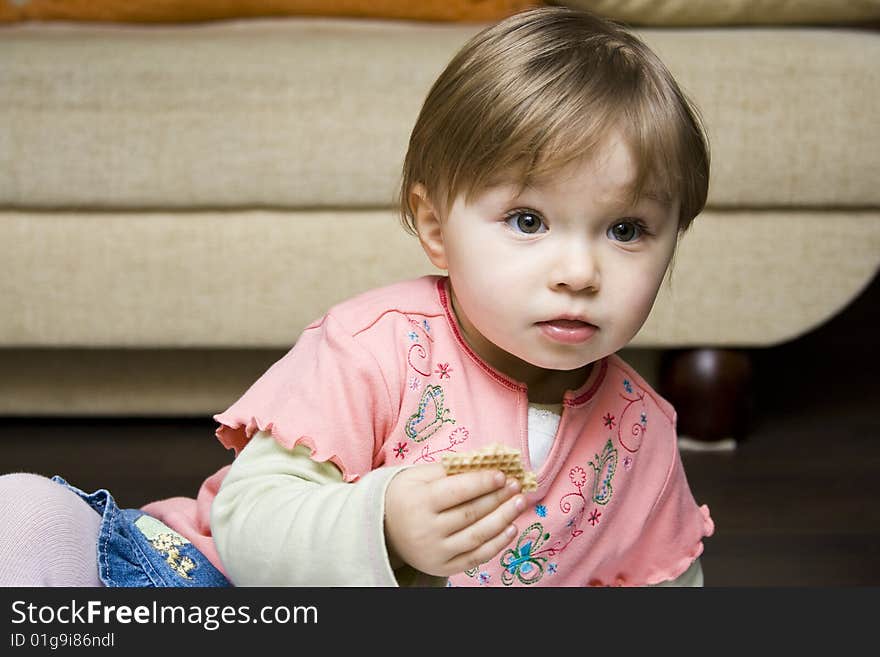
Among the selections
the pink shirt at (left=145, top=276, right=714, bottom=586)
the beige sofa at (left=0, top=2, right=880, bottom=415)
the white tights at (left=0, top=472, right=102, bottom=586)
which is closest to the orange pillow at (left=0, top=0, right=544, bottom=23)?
the beige sofa at (left=0, top=2, right=880, bottom=415)

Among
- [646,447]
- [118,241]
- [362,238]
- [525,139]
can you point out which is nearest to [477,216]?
[525,139]

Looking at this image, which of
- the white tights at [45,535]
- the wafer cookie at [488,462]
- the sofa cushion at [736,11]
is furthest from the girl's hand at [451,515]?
the sofa cushion at [736,11]

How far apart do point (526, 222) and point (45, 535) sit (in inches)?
14.1

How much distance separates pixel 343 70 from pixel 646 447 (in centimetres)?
68

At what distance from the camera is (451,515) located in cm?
62

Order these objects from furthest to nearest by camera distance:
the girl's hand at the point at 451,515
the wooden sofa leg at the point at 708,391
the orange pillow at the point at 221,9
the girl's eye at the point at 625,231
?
the orange pillow at the point at 221,9 → the wooden sofa leg at the point at 708,391 → the girl's eye at the point at 625,231 → the girl's hand at the point at 451,515

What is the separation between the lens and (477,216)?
72 centimetres

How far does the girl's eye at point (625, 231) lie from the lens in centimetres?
71

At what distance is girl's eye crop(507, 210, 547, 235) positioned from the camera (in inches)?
27.9

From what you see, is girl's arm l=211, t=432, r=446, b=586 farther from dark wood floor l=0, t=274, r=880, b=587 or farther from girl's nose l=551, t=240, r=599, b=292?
dark wood floor l=0, t=274, r=880, b=587

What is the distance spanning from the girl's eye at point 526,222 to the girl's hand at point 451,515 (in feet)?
0.53

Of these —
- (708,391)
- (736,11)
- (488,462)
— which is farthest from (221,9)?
(488,462)

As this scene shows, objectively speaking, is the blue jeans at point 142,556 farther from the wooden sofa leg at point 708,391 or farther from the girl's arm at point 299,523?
the wooden sofa leg at point 708,391

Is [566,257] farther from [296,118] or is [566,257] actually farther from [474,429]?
[296,118]
